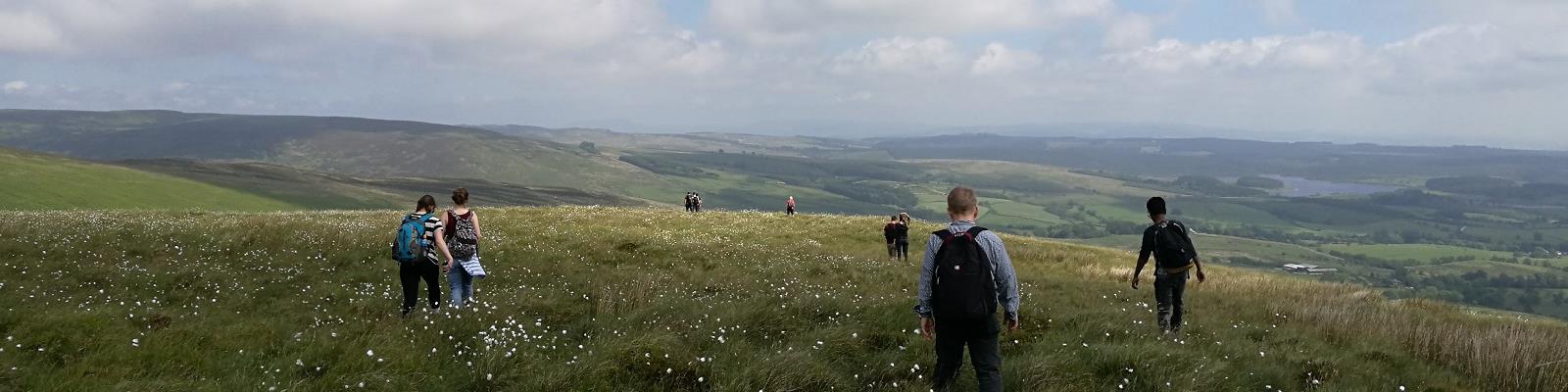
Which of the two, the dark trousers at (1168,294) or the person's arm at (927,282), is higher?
the person's arm at (927,282)

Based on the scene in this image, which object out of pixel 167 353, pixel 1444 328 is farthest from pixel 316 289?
pixel 1444 328

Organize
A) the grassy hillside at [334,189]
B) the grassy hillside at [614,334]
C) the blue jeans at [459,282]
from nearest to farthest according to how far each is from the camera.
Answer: the grassy hillside at [614,334]
the blue jeans at [459,282]
the grassy hillside at [334,189]

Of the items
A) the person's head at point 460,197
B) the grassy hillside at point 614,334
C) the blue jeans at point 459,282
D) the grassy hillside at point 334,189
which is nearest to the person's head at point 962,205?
the grassy hillside at point 614,334

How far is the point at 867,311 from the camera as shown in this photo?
10.2 meters

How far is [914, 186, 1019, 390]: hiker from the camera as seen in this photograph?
6551 mm

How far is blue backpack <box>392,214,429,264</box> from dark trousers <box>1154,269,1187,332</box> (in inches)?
410

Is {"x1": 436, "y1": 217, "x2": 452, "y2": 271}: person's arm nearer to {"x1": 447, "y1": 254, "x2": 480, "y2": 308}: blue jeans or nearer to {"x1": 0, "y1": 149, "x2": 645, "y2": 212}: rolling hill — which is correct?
{"x1": 447, "y1": 254, "x2": 480, "y2": 308}: blue jeans

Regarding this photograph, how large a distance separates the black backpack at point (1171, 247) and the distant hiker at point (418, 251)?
10.2m

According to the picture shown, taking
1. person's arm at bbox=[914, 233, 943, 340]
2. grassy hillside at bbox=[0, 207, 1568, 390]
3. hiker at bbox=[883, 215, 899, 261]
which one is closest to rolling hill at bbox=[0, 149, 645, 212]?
grassy hillside at bbox=[0, 207, 1568, 390]

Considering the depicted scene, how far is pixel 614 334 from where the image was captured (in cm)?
829

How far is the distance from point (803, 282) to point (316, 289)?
29.1 feet

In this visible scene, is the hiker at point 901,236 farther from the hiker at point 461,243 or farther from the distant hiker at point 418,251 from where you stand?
the distant hiker at point 418,251

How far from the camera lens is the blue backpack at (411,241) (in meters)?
10.2

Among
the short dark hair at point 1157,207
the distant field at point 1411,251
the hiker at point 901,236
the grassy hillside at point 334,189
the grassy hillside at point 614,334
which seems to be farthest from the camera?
the distant field at point 1411,251
